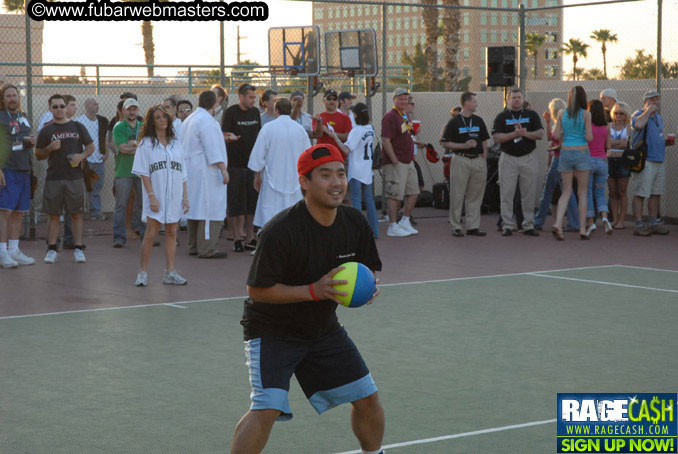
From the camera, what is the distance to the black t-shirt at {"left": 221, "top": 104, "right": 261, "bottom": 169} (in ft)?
47.0

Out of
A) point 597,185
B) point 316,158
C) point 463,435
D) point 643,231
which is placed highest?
point 316,158

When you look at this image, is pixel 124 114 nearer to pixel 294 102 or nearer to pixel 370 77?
pixel 294 102

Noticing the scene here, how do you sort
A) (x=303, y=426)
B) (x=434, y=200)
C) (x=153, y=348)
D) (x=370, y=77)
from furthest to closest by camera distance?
1. (x=434, y=200)
2. (x=370, y=77)
3. (x=153, y=348)
4. (x=303, y=426)

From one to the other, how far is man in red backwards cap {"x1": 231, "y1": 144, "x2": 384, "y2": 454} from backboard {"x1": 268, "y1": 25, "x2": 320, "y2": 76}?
12.7m

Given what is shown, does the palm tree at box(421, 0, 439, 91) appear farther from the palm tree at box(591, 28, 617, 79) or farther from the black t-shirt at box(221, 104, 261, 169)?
the black t-shirt at box(221, 104, 261, 169)

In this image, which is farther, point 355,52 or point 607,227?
point 355,52

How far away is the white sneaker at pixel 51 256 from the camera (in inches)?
509

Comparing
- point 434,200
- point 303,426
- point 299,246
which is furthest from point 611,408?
point 434,200

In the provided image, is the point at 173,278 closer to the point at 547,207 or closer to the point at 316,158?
the point at 316,158

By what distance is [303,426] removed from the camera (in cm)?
596

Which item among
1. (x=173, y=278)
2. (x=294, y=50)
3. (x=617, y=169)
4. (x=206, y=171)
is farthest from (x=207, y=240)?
(x=617, y=169)

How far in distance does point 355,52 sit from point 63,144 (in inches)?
289

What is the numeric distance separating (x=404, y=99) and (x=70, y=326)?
26.4 ft

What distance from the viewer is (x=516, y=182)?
16453 mm
